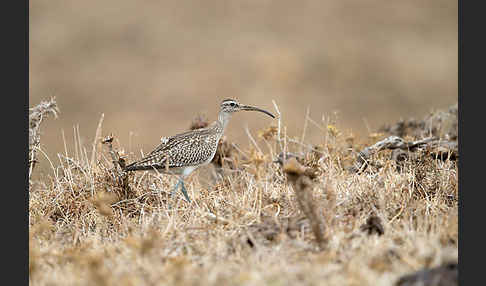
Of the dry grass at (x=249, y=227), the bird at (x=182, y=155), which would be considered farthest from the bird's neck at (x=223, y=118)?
the dry grass at (x=249, y=227)

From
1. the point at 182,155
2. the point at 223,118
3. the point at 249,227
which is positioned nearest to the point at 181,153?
the point at 182,155

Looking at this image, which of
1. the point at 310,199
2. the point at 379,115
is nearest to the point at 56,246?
the point at 310,199

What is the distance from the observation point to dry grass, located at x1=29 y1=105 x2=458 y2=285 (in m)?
4.23

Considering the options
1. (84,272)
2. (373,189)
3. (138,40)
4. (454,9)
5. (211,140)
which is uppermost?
(454,9)

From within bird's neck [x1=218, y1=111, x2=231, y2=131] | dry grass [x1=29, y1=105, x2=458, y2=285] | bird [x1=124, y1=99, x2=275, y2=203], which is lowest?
dry grass [x1=29, y1=105, x2=458, y2=285]

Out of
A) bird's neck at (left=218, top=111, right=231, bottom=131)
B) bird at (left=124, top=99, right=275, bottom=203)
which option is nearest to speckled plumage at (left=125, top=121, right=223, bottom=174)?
bird at (left=124, top=99, right=275, bottom=203)

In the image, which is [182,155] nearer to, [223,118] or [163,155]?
[163,155]

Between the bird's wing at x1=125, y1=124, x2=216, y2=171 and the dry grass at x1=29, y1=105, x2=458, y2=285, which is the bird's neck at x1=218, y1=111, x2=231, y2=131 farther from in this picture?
the dry grass at x1=29, y1=105, x2=458, y2=285

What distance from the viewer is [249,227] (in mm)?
5383

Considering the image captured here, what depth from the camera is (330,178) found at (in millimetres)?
5828

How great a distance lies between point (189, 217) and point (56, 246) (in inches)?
48.5

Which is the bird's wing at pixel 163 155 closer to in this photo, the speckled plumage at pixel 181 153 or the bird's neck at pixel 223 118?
the speckled plumage at pixel 181 153

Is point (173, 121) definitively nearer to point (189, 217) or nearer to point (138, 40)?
point (138, 40)

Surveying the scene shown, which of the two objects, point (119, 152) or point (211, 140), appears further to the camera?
point (211, 140)
